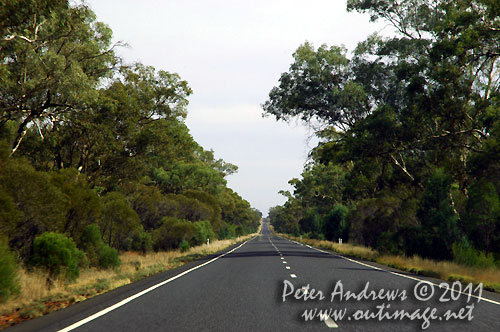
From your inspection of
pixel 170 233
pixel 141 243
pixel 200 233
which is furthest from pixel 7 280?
pixel 200 233

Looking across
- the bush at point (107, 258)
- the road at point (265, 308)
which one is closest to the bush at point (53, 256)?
the road at point (265, 308)

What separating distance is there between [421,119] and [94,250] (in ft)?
61.8

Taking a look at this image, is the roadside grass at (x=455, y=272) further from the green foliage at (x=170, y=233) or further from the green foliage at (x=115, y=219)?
the green foliage at (x=170, y=233)

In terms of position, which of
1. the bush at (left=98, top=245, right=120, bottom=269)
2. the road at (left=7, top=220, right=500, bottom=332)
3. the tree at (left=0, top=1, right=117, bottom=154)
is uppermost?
the tree at (left=0, top=1, right=117, bottom=154)

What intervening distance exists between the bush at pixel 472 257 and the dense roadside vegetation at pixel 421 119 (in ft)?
0.14

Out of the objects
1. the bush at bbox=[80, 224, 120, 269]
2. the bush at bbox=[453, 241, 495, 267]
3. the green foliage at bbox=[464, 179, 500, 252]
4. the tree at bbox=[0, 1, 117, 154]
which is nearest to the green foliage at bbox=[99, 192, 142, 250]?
the bush at bbox=[80, 224, 120, 269]

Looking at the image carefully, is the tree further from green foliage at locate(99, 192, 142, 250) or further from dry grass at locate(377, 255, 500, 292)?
dry grass at locate(377, 255, 500, 292)

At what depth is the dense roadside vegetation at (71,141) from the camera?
16.7 metres

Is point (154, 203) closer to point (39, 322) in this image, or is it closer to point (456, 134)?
point (456, 134)

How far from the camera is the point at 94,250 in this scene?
79.7ft

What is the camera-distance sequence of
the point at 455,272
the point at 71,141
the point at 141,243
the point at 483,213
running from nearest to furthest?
the point at 455,272 → the point at 483,213 → the point at 71,141 → the point at 141,243

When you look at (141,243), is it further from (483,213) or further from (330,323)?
(330,323)

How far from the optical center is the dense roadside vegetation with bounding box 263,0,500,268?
22.8 meters

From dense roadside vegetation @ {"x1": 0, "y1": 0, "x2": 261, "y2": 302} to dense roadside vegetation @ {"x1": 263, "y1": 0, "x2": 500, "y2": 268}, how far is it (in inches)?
400
